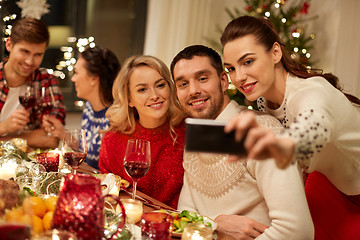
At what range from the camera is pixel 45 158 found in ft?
5.21

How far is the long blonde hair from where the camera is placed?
2062 mm

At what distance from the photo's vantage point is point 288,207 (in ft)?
4.08

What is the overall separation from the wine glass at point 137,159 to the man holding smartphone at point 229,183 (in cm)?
32

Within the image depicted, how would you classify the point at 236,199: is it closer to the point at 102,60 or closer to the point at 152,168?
the point at 152,168

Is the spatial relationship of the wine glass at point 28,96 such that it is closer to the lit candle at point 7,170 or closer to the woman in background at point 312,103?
the lit candle at point 7,170

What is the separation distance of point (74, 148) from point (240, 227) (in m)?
0.76

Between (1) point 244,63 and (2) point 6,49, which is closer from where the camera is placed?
(1) point 244,63

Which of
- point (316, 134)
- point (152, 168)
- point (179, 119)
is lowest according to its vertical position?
point (152, 168)

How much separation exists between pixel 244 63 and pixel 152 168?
865mm

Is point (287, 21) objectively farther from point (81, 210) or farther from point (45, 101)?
point (81, 210)

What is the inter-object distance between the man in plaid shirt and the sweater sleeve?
1.55 meters

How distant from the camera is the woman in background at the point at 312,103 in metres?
1.25

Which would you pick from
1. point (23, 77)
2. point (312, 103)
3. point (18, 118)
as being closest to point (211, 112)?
point (312, 103)

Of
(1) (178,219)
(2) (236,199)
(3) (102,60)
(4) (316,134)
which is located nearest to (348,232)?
(2) (236,199)
